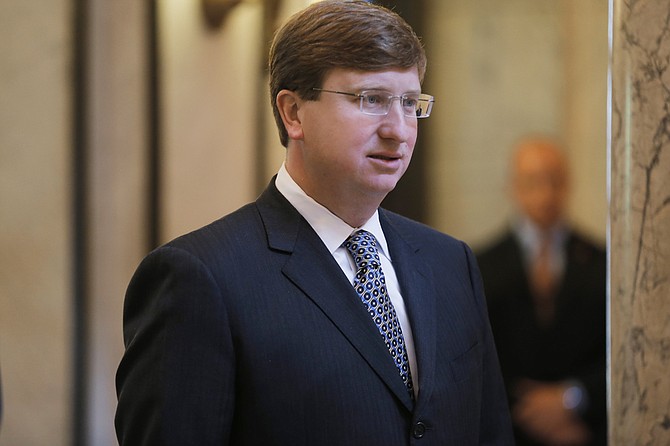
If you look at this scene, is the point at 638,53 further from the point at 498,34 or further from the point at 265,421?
the point at 498,34

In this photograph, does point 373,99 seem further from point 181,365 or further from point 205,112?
point 205,112

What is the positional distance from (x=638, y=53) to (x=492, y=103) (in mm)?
3832

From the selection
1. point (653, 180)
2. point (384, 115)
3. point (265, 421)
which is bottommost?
point (265, 421)

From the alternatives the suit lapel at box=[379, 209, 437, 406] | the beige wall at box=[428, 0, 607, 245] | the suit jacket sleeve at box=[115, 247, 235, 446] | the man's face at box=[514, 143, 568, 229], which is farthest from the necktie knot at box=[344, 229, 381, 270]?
the beige wall at box=[428, 0, 607, 245]

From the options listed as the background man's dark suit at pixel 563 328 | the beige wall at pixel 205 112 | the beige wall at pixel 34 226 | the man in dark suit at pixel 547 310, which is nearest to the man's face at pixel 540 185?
the man in dark suit at pixel 547 310

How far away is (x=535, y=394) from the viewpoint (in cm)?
540

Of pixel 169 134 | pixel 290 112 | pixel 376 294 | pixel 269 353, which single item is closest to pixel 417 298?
pixel 376 294

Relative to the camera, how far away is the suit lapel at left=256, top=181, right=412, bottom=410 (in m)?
2.57

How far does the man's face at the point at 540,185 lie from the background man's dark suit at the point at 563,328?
19 cm

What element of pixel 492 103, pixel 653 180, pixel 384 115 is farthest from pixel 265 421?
pixel 492 103

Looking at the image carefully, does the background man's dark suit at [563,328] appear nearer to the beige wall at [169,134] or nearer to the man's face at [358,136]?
the beige wall at [169,134]

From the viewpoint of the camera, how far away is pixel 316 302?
2.59m

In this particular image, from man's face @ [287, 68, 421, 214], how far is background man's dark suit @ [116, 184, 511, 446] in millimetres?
173

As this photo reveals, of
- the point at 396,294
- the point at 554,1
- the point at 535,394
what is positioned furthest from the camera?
the point at 554,1
